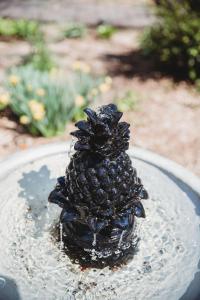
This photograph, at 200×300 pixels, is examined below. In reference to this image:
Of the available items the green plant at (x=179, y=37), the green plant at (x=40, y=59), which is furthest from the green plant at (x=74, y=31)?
the green plant at (x=179, y=37)

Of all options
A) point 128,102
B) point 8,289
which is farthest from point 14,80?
point 8,289

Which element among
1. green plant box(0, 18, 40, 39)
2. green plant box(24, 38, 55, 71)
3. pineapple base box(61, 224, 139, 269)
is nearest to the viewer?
pineapple base box(61, 224, 139, 269)

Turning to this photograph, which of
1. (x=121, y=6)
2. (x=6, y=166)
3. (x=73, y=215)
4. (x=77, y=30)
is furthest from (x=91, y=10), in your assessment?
(x=73, y=215)

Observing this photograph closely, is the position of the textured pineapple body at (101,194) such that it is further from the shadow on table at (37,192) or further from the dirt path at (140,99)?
the dirt path at (140,99)

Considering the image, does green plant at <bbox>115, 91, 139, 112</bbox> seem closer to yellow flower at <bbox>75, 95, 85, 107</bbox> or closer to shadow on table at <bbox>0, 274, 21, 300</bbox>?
yellow flower at <bbox>75, 95, 85, 107</bbox>

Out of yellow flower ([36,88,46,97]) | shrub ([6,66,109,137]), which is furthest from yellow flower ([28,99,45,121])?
yellow flower ([36,88,46,97])

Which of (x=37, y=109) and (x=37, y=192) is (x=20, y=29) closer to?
(x=37, y=109)

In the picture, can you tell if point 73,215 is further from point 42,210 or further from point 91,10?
point 91,10

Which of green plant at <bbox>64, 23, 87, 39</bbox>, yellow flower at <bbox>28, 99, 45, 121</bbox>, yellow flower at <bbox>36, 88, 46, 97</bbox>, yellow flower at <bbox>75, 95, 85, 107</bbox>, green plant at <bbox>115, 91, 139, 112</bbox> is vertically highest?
Answer: green plant at <bbox>64, 23, 87, 39</bbox>
